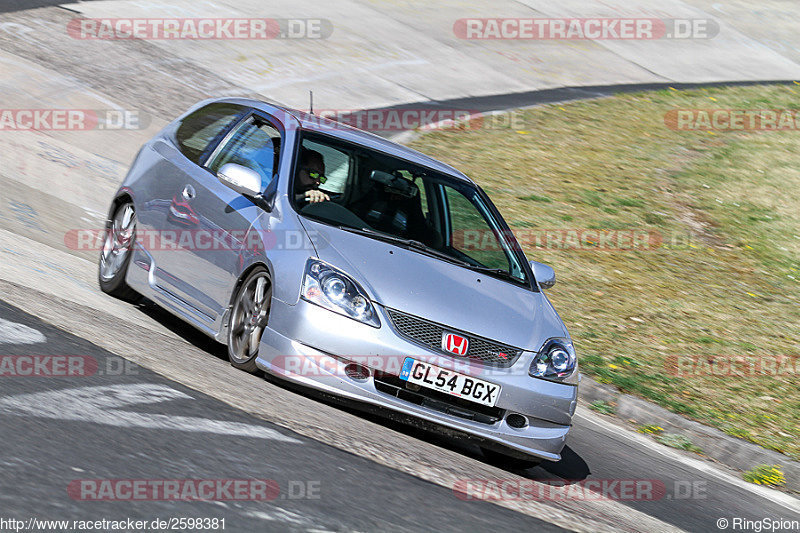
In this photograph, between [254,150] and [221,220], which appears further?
[254,150]

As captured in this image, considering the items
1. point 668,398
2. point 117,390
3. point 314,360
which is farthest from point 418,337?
point 668,398

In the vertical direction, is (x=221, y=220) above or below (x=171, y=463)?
above

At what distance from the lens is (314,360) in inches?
239

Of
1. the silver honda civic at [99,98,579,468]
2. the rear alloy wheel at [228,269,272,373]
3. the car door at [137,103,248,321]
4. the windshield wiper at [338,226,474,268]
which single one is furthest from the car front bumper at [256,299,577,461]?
the car door at [137,103,248,321]

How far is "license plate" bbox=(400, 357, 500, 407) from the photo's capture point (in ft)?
19.7

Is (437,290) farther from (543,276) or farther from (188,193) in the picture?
(188,193)

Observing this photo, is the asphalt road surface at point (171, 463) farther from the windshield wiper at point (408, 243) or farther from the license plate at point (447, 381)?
the windshield wiper at point (408, 243)

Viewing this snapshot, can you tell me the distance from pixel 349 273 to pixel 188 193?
1829 mm

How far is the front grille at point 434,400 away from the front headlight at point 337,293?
32cm

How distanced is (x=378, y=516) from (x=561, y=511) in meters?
1.31


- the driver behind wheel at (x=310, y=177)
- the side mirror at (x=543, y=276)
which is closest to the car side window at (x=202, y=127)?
the driver behind wheel at (x=310, y=177)

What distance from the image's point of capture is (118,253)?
26.9ft

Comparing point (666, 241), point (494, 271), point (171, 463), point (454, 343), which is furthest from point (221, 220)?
point (666, 241)

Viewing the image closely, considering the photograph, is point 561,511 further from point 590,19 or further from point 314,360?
point 590,19
